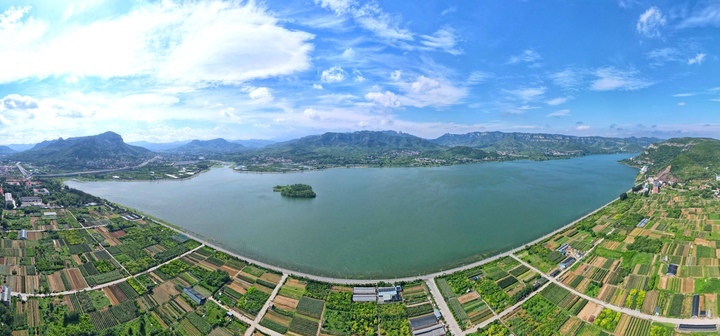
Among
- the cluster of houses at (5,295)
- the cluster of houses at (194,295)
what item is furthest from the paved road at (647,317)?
the cluster of houses at (5,295)

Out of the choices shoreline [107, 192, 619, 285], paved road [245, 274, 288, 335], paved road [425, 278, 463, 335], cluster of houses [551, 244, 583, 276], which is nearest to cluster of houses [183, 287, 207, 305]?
paved road [245, 274, 288, 335]

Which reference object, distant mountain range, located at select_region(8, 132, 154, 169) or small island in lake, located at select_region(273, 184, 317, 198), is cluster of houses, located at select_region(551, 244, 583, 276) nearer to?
small island in lake, located at select_region(273, 184, 317, 198)

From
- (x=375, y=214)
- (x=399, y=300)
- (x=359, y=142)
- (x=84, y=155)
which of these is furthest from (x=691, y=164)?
(x=84, y=155)

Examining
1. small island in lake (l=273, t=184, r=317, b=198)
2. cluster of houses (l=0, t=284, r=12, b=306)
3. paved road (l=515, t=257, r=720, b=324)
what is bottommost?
paved road (l=515, t=257, r=720, b=324)

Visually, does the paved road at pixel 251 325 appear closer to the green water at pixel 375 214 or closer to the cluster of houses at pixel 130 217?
the green water at pixel 375 214

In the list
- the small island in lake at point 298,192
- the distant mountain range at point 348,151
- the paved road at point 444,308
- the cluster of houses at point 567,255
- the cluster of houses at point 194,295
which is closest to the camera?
the paved road at point 444,308
